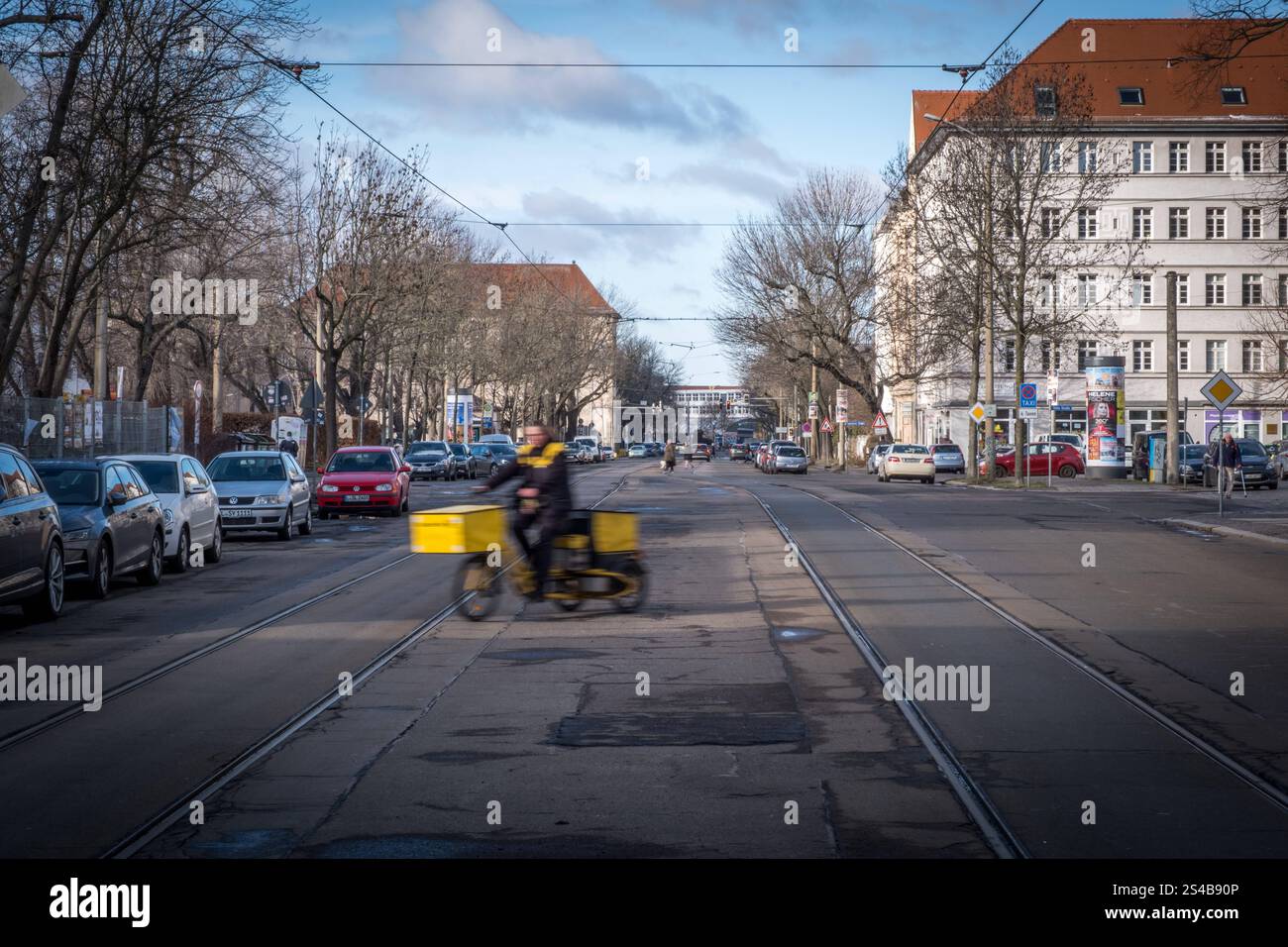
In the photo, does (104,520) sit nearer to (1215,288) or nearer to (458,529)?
(458,529)

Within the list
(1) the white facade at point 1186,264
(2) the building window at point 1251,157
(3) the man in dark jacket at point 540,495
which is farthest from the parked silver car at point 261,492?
(2) the building window at point 1251,157

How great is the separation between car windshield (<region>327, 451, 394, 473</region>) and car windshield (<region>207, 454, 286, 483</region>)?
6.15m

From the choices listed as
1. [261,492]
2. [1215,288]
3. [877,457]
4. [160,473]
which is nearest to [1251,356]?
[1215,288]

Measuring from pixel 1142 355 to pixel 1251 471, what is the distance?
31.7 m

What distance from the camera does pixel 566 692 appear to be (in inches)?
390

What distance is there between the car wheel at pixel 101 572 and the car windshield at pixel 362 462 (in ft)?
53.5

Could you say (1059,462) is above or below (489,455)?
below

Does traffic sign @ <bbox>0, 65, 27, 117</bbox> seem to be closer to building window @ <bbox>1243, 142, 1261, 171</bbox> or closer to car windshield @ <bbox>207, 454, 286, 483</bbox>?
car windshield @ <bbox>207, 454, 286, 483</bbox>

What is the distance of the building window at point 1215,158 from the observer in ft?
256

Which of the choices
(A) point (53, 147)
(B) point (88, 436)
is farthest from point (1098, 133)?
(A) point (53, 147)

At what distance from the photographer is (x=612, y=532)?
14539mm

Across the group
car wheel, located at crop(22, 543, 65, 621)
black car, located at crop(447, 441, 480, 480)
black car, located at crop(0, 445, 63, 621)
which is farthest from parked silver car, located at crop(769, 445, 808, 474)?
car wheel, located at crop(22, 543, 65, 621)
